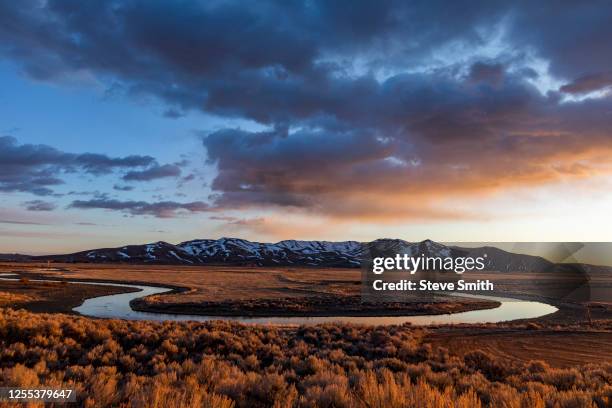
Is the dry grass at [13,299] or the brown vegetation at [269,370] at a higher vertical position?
the brown vegetation at [269,370]

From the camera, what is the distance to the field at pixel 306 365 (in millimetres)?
7738

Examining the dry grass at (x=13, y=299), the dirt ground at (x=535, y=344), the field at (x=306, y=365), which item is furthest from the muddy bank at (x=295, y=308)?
the dirt ground at (x=535, y=344)

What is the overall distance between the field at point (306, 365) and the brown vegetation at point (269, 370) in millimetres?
38

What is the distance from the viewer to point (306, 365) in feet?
42.2

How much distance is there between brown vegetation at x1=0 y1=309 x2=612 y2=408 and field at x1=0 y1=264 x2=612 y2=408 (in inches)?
1.5

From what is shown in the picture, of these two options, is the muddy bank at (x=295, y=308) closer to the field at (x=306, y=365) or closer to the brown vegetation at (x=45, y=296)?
the brown vegetation at (x=45, y=296)

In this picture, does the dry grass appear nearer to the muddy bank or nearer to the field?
the muddy bank

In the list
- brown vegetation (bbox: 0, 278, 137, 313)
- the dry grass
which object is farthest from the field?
the dry grass

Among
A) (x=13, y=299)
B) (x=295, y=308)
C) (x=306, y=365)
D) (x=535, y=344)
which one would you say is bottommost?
(x=295, y=308)

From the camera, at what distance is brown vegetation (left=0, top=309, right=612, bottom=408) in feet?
25.1

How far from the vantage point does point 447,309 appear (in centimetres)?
4616

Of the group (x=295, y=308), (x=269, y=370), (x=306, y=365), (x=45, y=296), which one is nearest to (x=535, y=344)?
(x=306, y=365)

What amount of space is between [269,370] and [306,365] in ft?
4.06

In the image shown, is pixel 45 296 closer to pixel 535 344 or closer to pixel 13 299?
pixel 13 299
